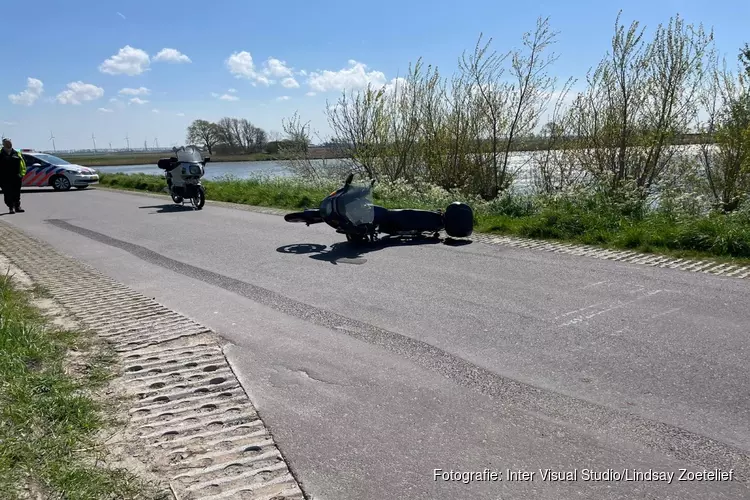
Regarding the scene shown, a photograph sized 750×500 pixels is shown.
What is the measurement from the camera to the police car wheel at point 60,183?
89.2 ft

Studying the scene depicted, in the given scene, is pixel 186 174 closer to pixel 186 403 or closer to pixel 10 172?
pixel 10 172

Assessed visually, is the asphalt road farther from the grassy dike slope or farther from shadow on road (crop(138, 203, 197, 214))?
shadow on road (crop(138, 203, 197, 214))

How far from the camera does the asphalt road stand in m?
3.18

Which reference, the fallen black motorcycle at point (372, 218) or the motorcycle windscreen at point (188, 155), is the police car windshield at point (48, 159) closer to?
the motorcycle windscreen at point (188, 155)

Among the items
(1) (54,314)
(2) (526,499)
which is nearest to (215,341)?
(1) (54,314)

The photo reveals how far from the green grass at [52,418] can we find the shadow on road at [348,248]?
13.3 ft

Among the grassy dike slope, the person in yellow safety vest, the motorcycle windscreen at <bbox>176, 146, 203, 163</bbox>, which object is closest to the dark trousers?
the person in yellow safety vest

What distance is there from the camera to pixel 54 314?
19.9ft

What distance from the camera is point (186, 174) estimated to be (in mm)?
16969

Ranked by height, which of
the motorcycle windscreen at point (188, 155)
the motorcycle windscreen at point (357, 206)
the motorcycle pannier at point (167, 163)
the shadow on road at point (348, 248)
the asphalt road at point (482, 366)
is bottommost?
the asphalt road at point (482, 366)

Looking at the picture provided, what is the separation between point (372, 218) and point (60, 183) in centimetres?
2248

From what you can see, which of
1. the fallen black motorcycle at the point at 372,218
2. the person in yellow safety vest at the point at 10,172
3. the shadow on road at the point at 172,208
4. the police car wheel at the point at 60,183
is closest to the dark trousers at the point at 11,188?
the person in yellow safety vest at the point at 10,172

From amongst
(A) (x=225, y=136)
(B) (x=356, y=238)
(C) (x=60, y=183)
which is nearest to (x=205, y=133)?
(A) (x=225, y=136)

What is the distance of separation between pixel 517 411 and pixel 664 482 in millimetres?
971
